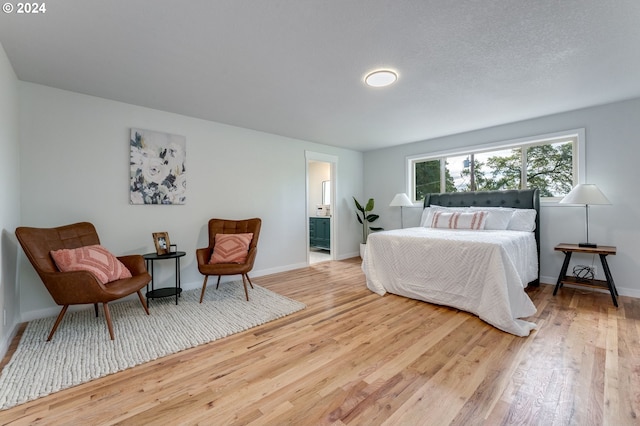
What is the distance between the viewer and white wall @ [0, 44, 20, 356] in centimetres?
205

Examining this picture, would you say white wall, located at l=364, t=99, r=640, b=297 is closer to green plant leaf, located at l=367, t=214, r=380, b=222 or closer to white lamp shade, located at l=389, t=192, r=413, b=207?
white lamp shade, located at l=389, t=192, r=413, b=207

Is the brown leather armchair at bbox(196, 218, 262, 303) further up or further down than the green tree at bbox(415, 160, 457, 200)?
further down

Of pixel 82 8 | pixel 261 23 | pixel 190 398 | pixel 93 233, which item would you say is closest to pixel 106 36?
pixel 82 8

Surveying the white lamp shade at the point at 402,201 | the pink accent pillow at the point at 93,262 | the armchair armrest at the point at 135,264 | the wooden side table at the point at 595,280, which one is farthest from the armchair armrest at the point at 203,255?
the wooden side table at the point at 595,280

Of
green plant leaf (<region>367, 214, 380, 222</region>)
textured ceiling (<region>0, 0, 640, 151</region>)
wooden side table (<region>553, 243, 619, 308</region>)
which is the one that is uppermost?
textured ceiling (<region>0, 0, 640, 151</region>)

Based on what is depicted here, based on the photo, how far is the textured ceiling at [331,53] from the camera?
1.70 metres

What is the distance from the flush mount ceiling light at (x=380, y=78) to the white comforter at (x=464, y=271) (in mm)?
1737

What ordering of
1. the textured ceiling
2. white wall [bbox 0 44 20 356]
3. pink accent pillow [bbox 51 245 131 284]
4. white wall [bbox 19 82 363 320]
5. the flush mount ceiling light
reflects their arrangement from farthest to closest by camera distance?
white wall [bbox 19 82 363 320]
the flush mount ceiling light
pink accent pillow [bbox 51 245 131 284]
white wall [bbox 0 44 20 356]
the textured ceiling

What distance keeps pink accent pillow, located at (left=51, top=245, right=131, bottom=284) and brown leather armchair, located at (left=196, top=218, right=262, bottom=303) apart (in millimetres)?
752

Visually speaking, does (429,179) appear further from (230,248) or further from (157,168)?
(157,168)

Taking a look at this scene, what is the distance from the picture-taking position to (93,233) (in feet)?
9.08

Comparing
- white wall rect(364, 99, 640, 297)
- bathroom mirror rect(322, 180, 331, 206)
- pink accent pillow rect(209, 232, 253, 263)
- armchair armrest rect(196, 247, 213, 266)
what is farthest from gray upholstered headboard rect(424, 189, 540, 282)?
armchair armrest rect(196, 247, 213, 266)

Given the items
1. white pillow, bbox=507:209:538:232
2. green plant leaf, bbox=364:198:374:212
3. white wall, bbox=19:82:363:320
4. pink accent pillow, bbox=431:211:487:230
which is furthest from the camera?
green plant leaf, bbox=364:198:374:212

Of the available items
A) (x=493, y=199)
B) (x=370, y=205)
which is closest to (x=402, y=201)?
(x=370, y=205)
